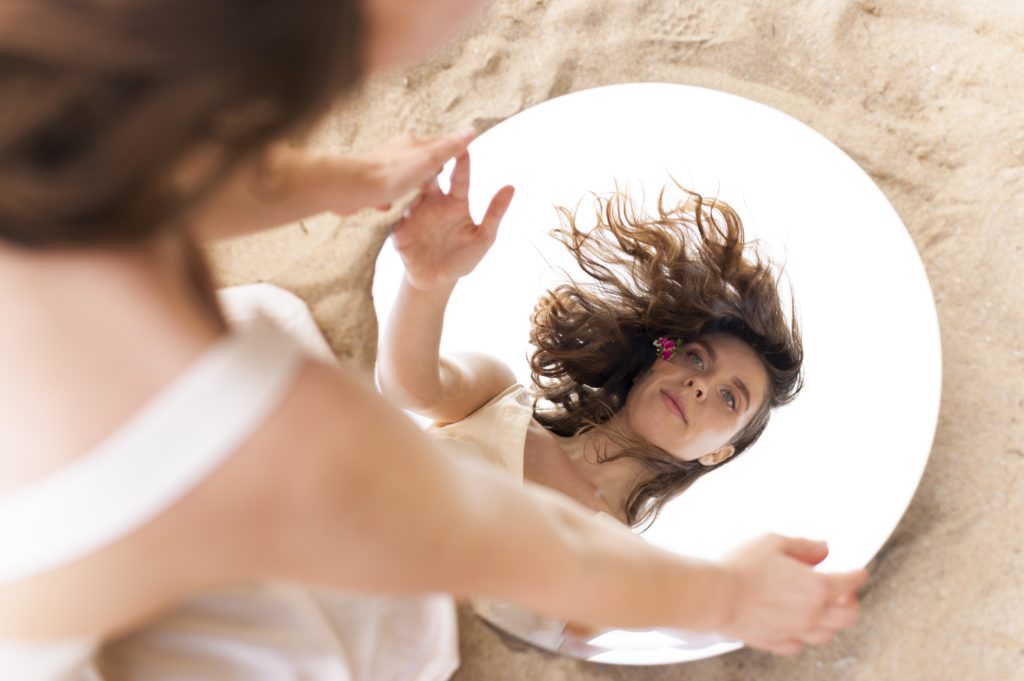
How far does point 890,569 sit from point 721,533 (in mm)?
193

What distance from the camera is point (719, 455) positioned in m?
1.12

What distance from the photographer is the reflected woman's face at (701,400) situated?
1.10 meters

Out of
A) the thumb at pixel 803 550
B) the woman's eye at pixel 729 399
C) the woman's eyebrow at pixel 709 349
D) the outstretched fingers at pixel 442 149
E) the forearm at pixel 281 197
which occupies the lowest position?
the woman's eye at pixel 729 399

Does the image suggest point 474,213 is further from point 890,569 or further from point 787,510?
point 890,569

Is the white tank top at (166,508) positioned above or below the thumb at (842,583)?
above

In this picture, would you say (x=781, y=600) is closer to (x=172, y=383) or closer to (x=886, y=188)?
(x=172, y=383)

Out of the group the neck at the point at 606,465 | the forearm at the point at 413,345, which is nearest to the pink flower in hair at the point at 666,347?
the neck at the point at 606,465

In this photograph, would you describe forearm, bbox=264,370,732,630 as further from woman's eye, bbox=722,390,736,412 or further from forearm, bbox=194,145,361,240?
woman's eye, bbox=722,390,736,412

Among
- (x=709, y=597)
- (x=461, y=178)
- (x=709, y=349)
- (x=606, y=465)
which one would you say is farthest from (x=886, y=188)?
(x=709, y=597)

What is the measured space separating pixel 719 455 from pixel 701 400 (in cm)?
8

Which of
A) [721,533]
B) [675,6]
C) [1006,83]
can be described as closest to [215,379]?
[721,533]

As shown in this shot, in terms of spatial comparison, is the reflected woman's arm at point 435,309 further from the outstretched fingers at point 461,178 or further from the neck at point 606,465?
the neck at point 606,465

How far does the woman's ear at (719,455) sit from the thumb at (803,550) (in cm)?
30

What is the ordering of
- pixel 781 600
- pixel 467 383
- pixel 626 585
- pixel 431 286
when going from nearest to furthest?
pixel 626 585 < pixel 781 600 < pixel 431 286 < pixel 467 383
